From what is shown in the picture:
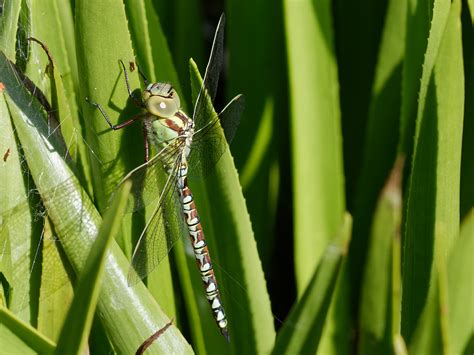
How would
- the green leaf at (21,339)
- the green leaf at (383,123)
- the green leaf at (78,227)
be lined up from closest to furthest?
the green leaf at (21,339)
the green leaf at (78,227)
the green leaf at (383,123)

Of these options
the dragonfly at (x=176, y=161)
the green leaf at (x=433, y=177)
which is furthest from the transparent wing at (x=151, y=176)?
the green leaf at (x=433, y=177)

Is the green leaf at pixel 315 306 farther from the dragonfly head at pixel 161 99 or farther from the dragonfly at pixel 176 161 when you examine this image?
the dragonfly head at pixel 161 99

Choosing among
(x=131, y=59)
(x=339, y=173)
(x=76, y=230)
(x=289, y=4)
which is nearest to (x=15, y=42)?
(x=131, y=59)

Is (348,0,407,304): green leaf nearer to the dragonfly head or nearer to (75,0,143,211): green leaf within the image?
the dragonfly head

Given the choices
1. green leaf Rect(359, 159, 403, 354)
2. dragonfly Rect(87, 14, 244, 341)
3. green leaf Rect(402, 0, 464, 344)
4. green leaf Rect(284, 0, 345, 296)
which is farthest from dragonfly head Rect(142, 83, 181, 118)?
green leaf Rect(359, 159, 403, 354)

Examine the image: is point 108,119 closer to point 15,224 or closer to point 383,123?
point 15,224

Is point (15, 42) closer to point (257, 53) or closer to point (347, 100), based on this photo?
point (257, 53)

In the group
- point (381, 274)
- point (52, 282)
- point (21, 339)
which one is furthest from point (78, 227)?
point (381, 274)
